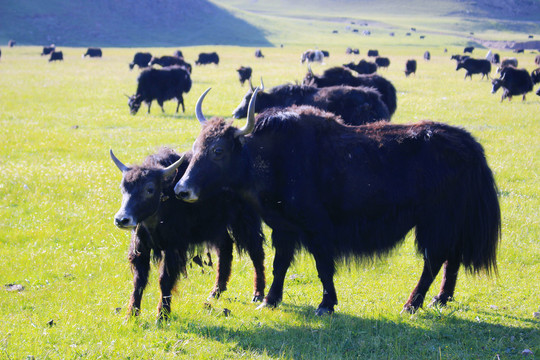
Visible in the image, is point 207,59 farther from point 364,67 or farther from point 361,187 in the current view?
point 361,187

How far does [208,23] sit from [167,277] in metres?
93.1

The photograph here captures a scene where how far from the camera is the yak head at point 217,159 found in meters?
4.66

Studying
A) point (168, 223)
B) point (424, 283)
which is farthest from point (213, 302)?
point (424, 283)

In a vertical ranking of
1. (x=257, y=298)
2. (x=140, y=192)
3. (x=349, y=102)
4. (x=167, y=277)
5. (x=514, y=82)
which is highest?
(x=514, y=82)

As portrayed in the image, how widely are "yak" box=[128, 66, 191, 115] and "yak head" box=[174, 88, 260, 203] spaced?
14.7 m

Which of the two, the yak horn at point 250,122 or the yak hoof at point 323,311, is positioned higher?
the yak horn at point 250,122

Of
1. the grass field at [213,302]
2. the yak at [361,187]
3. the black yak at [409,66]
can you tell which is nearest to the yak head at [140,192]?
the yak at [361,187]

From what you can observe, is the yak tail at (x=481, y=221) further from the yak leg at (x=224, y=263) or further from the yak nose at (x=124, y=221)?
the yak nose at (x=124, y=221)

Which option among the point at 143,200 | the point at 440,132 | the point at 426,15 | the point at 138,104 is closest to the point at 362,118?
the point at 440,132

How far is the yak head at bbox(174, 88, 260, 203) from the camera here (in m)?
4.66

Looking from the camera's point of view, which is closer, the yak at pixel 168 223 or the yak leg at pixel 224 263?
the yak at pixel 168 223

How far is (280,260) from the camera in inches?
204

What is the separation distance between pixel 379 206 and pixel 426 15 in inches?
5303

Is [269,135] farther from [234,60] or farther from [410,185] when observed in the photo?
[234,60]
